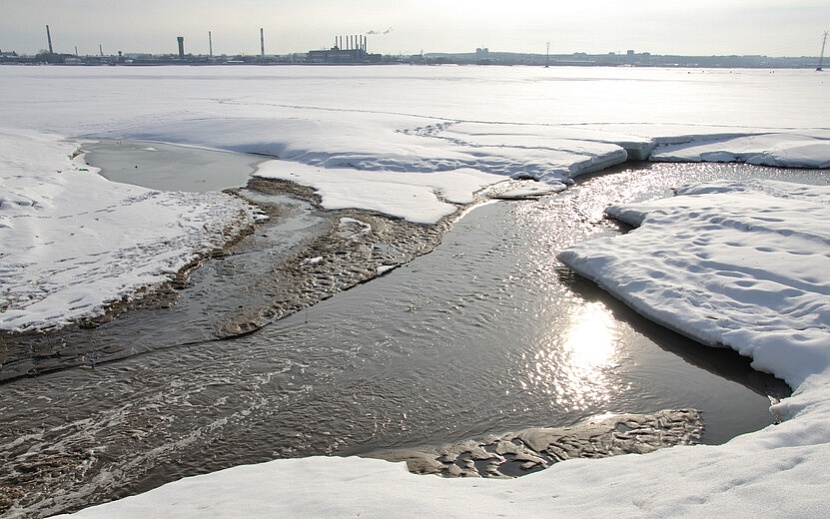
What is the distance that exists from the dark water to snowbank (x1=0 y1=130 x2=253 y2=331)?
1366 millimetres

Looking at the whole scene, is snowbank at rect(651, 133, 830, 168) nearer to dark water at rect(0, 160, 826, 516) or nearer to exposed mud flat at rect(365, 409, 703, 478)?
dark water at rect(0, 160, 826, 516)

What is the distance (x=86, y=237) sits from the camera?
9.46 m

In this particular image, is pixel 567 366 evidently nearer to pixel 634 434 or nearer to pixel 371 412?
pixel 634 434

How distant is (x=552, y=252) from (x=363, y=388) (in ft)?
17.2

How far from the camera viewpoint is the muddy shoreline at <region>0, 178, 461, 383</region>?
20.7 ft

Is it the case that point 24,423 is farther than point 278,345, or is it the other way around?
point 278,345

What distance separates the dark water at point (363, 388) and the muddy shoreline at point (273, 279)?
0.25 metres

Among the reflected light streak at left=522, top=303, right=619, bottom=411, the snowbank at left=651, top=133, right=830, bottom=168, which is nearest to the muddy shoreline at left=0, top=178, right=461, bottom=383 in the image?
the reflected light streak at left=522, top=303, right=619, bottom=411

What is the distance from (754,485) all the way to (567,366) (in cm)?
319

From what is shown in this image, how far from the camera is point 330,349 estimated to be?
6.52 m

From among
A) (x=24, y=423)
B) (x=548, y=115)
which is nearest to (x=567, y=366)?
(x=24, y=423)

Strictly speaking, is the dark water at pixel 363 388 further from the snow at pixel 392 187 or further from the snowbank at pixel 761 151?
the snowbank at pixel 761 151

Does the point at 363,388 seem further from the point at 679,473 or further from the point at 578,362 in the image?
the point at 679,473

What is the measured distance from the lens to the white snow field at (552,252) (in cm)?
341
